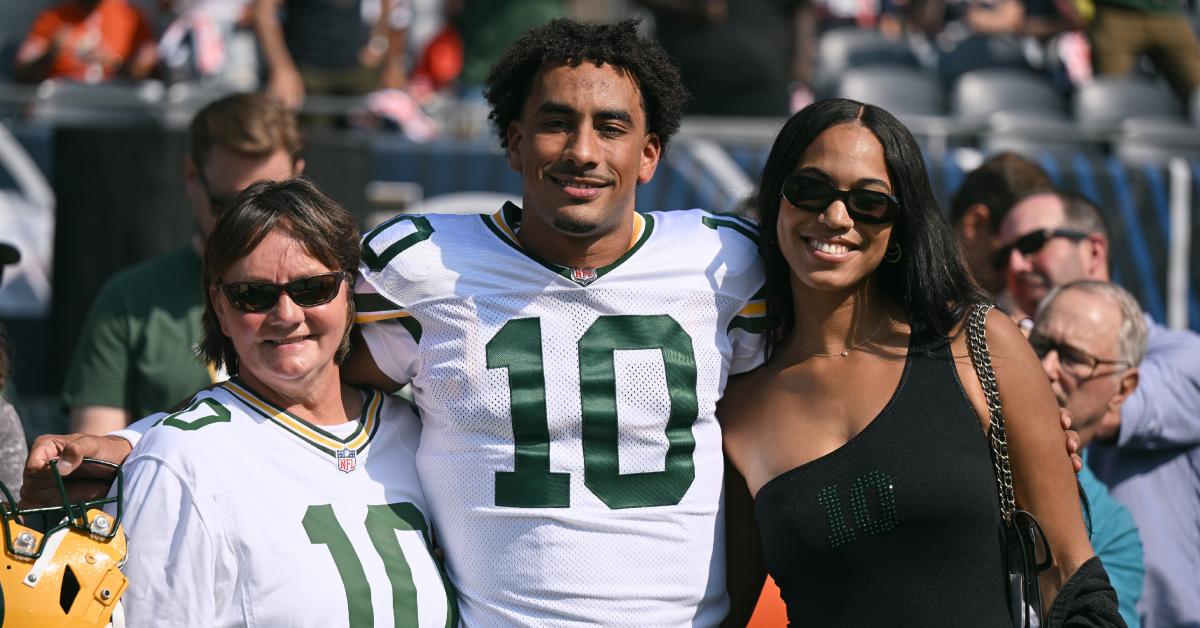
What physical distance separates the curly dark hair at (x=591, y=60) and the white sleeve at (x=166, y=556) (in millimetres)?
1092

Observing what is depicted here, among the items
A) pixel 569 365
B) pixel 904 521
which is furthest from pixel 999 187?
pixel 569 365

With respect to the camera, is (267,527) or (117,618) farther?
(267,527)

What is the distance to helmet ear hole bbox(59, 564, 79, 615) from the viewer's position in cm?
242

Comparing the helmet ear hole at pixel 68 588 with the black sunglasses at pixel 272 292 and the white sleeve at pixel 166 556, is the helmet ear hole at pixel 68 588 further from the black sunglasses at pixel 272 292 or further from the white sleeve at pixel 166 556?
the black sunglasses at pixel 272 292

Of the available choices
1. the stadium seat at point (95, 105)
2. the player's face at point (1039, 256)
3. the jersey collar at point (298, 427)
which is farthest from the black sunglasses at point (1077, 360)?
the stadium seat at point (95, 105)

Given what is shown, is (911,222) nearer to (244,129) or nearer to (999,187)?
(999,187)

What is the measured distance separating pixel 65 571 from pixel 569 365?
3.43 ft

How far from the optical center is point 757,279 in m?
3.06

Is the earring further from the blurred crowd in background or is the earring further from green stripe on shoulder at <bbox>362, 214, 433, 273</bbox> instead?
the blurred crowd in background

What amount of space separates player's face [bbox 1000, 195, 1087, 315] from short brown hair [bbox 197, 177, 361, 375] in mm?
2230

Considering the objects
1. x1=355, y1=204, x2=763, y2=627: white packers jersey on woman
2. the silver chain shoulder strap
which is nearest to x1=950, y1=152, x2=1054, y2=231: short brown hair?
the silver chain shoulder strap

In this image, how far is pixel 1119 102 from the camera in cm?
838

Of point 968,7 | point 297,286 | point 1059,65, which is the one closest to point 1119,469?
point 297,286

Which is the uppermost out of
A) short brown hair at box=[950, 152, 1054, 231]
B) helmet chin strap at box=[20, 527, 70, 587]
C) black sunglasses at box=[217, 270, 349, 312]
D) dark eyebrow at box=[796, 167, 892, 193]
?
short brown hair at box=[950, 152, 1054, 231]
